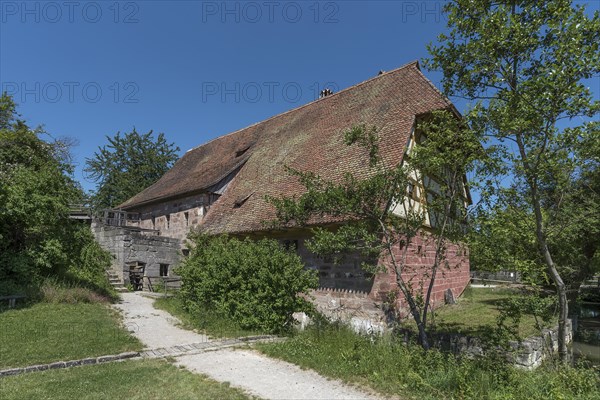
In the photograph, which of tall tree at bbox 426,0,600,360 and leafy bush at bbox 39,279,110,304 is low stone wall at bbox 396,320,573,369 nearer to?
tall tree at bbox 426,0,600,360

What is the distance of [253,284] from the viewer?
29.9 feet

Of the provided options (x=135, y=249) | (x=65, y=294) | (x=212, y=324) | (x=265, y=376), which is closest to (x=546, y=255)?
(x=265, y=376)

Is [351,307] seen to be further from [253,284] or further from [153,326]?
[153,326]

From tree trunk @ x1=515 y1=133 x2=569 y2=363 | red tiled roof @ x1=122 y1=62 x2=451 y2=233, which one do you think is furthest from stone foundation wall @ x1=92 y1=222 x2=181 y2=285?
tree trunk @ x1=515 y1=133 x2=569 y2=363

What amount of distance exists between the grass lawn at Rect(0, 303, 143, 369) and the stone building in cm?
477

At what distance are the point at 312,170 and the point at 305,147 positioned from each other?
228 cm

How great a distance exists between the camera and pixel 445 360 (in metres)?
6.17

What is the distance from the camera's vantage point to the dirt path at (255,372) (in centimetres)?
515

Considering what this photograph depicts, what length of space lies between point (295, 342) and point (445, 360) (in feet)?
8.91

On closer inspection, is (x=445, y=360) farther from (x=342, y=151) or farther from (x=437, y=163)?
(x=342, y=151)

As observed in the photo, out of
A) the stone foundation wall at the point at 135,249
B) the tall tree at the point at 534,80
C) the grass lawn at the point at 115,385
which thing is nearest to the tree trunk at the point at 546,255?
the tall tree at the point at 534,80

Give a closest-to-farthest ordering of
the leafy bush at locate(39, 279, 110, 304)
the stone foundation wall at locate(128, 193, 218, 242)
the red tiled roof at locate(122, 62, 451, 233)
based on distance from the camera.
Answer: the leafy bush at locate(39, 279, 110, 304) < the red tiled roof at locate(122, 62, 451, 233) < the stone foundation wall at locate(128, 193, 218, 242)

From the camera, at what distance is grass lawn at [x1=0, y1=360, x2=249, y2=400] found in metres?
4.89

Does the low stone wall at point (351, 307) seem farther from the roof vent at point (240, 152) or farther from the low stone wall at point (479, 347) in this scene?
the roof vent at point (240, 152)
